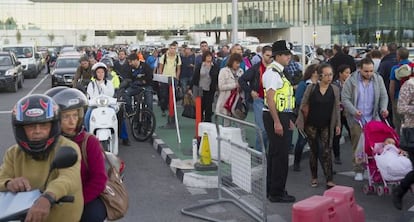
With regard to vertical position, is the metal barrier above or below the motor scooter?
below

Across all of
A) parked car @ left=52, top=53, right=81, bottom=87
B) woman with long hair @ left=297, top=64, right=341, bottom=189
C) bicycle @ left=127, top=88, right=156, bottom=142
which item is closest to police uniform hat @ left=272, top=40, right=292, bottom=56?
woman with long hair @ left=297, top=64, right=341, bottom=189

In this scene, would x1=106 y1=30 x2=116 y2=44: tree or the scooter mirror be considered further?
x1=106 y1=30 x2=116 y2=44: tree

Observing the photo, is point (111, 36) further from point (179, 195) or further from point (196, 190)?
point (179, 195)

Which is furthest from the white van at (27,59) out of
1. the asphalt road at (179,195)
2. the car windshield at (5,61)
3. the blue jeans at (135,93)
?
the asphalt road at (179,195)

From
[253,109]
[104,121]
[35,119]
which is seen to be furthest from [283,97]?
[35,119]

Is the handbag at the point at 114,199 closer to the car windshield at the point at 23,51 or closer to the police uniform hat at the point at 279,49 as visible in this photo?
the police uniform hat at the point at 279,49

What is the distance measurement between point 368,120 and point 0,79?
18.6m

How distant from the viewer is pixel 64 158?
284cm

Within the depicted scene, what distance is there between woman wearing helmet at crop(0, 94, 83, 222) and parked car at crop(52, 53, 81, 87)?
70.4 ft

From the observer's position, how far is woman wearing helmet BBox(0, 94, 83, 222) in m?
2.89

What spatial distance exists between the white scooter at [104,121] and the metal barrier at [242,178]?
2.51 meters

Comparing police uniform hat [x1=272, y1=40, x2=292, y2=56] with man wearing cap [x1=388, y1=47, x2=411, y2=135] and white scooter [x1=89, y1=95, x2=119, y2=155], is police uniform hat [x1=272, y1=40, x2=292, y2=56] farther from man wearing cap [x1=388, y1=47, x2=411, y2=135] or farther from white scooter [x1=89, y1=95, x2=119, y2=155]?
man wearing cap [x1=388, y1=47, x2=411, y2=135]

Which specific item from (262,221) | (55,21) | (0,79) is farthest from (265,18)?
(262,221)

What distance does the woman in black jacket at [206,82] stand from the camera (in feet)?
38.1
